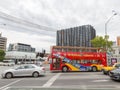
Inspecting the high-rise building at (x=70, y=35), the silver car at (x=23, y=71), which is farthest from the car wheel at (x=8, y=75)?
the high-rise building at (x=70, y=35)

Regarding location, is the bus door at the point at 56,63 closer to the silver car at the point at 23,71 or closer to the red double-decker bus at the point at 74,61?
the red double-decker bus at the point at 74,61

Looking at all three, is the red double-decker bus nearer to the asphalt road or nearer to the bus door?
the bus door

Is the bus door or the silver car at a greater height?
the bus door

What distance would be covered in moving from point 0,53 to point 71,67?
79.1 meters

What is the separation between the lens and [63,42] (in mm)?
45062

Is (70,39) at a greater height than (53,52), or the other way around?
(70,39)

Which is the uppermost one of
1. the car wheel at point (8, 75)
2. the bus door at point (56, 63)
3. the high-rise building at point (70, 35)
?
the high-rise building at point (70, 35)

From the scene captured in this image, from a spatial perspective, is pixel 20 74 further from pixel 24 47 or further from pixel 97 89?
pixel 24 47

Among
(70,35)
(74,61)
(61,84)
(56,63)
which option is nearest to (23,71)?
(61,84)

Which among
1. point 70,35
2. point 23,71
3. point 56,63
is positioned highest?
point 70,35

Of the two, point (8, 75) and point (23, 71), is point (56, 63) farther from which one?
point (8, 75)

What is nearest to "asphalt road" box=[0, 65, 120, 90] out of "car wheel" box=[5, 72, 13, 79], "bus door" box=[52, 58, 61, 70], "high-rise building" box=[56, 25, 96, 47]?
"car wheel" box=[5, 72, 13, 79]

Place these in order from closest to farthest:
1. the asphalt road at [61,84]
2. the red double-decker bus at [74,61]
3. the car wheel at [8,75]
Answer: the asphalt road at [61,84], the car wheel at [8,75], the red double-decker bus at [74,61]

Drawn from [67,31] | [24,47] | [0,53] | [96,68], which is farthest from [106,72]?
[24,47]
